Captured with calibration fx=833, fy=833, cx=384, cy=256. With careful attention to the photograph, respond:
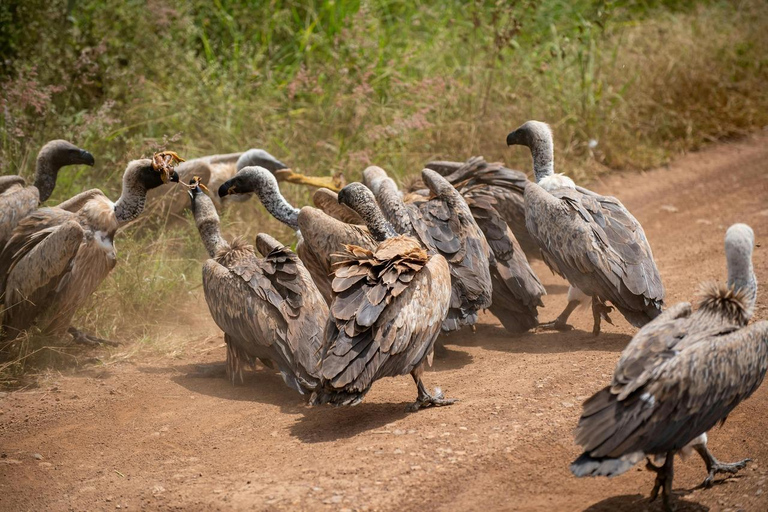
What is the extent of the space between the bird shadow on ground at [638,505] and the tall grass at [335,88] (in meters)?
4.13

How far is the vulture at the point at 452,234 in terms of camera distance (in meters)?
5.56

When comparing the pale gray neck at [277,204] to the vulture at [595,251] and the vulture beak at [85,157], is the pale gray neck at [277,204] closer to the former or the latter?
the vulture beak at [85,157]

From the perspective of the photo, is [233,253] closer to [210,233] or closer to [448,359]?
[210,233]

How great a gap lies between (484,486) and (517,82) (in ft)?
21.6

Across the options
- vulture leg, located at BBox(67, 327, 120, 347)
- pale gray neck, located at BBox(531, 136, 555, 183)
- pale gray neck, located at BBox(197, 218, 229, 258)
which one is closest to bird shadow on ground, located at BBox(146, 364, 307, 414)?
vulture leg, located at BBox(67, 327, 120, 347)

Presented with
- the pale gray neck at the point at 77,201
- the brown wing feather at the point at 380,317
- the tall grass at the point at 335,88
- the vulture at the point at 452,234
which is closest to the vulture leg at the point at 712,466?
the brown wing feather at the point at 380,317

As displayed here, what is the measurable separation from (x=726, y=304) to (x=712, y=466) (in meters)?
0.75

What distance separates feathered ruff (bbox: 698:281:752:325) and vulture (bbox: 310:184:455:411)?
148cm

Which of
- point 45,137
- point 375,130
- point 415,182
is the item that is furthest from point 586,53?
point 45,137

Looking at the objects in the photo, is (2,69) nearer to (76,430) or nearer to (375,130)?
(375,130)

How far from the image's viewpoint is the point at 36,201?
6262 millimetres

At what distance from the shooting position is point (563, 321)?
626 cm

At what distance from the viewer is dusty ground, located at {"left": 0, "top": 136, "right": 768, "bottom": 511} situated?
3.82 metres

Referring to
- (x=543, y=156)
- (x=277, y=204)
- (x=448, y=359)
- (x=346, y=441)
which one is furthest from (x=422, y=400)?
(x=543, y=156)
